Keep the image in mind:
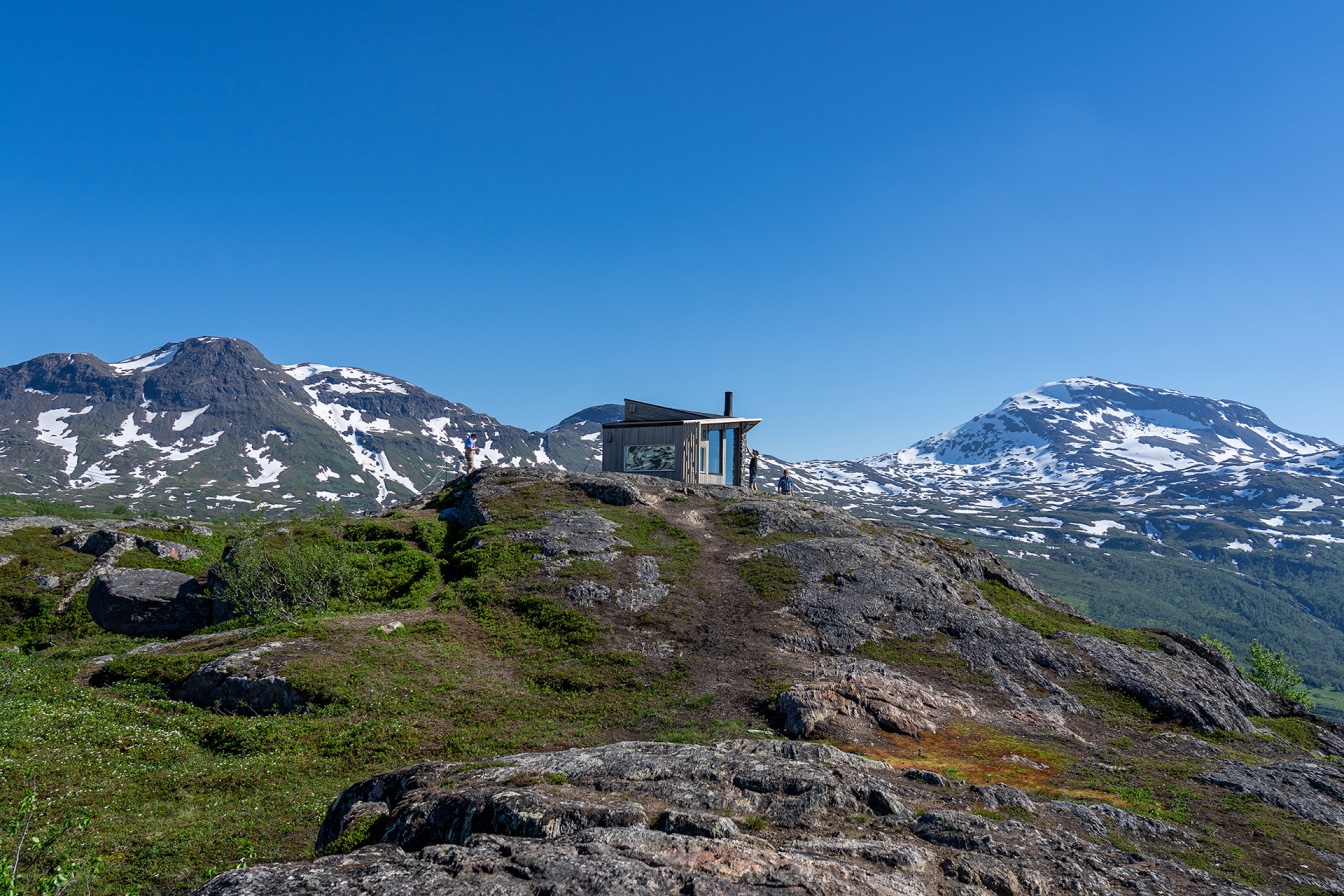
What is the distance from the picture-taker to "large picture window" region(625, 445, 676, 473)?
54188 millimetres

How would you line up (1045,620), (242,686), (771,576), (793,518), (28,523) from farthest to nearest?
(793,518) < (28,523) < (771,576) < (1045,620) < (242,686)

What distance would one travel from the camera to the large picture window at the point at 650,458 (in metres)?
54.2

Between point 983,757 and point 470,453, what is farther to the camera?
point 470,453

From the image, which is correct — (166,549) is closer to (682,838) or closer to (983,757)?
(682,838)

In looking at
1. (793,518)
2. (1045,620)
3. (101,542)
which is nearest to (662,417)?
(793,518)

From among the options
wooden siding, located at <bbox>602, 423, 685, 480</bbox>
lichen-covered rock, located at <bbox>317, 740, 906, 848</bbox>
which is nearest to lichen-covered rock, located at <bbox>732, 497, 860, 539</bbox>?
wooden siding, located at <bbox>602, 423, 685, 480</bbox>

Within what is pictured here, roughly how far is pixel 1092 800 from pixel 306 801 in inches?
803

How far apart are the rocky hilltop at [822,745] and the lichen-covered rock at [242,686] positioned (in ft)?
2.32

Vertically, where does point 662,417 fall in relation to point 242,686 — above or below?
above

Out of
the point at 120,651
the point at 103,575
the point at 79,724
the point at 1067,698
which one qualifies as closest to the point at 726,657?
the point at 1067,698

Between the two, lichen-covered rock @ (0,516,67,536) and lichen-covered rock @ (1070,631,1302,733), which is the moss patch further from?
lichen-covered rock @ (0,516,67,536)

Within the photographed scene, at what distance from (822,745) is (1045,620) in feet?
85.9

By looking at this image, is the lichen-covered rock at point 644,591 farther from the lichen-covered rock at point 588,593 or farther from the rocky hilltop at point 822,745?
the lichen-covered rock at point 588,593

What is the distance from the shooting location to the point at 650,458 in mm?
54688
